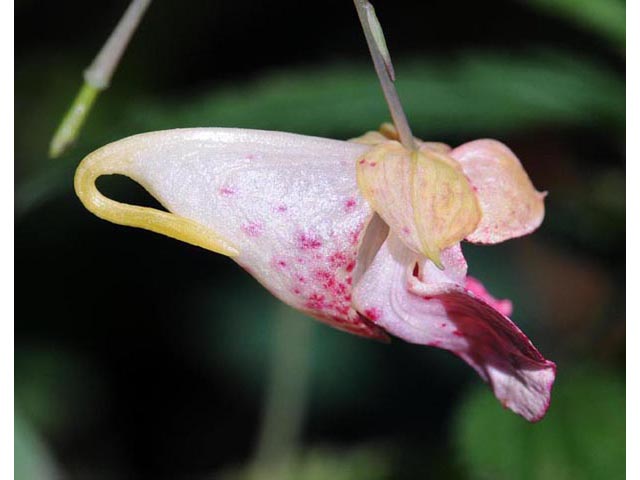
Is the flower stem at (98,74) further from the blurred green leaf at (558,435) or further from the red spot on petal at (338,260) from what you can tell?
the blurred green leaf at (558,435)

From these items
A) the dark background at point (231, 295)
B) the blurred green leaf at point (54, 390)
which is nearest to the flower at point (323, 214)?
the dark background at point (231, 295)

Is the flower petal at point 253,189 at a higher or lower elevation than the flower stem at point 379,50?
lower

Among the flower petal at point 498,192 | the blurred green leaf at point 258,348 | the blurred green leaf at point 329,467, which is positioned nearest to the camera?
the flower petal at point 498,192

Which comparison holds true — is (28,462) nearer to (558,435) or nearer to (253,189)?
(253,189)

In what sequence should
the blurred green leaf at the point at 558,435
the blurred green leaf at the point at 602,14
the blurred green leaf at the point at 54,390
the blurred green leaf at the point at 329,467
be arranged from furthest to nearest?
1. the blurred green leaf at the point at 54,390
2. the blurred green leaf at the point at 329,467
3. the blurred green leaf at the point at 602,14
4. the blurred green leaf at the point at 558,435

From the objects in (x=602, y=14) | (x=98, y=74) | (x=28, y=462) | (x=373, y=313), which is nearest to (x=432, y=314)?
(x=373, y=313)

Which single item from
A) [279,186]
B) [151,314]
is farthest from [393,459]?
[279,186]
